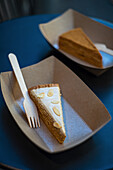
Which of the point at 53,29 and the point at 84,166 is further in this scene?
the point at 53,29

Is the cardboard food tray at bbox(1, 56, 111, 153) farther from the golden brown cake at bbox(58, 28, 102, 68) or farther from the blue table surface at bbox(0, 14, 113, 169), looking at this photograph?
the golden brown cake at bbox(58, 28, 102, 68)

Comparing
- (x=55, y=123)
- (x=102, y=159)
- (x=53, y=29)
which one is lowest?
(x=102, y=159)

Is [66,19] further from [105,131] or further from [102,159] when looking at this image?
[102,159]

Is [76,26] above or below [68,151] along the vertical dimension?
above

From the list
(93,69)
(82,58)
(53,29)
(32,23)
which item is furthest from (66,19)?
(93,69)

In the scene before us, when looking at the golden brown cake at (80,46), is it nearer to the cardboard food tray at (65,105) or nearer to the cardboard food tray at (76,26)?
the cardboard food tray at (76,26)

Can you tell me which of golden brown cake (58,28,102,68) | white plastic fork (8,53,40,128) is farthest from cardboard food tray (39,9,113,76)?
white plastic fork (8,53,40,128)

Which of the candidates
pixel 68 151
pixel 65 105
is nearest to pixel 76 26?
pixel 65 105

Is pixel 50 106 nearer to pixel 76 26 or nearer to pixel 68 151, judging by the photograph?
pixel 68 151
